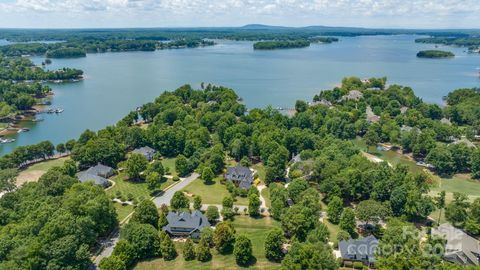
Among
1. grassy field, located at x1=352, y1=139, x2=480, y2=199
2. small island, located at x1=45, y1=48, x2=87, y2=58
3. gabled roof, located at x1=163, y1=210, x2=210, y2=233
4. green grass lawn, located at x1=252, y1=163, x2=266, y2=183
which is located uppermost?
small island, located at x1=45, y1=48, x2=87, y2=58

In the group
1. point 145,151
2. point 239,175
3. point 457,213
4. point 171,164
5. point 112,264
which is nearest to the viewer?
point 112,264

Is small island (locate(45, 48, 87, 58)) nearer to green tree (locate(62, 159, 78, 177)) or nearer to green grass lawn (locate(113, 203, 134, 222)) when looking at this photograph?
green tree (locate(62, 159, 78, 177))

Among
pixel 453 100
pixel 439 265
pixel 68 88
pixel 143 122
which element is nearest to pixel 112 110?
pixel 143 122

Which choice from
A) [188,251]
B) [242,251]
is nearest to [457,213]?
[242,251]

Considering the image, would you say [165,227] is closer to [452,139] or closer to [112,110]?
[452,139]

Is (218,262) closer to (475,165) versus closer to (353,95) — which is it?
(475,165)

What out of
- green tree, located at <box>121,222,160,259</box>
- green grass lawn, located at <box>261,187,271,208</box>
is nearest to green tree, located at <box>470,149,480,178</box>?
green grass lawn, located at <box>261,187,271,208</box>
